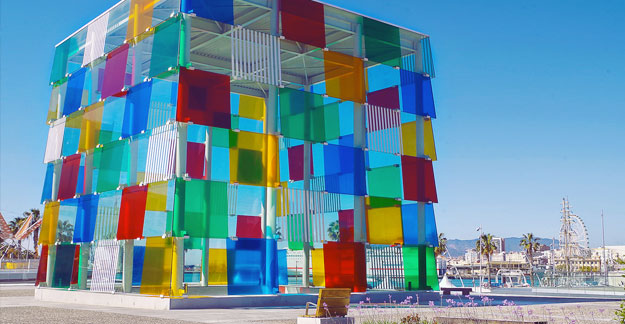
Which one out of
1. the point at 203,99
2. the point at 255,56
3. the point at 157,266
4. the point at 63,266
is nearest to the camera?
the point at 157,266

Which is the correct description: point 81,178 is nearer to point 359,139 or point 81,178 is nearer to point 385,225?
point 359,139

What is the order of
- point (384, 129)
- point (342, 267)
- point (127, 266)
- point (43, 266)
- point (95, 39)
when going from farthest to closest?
point (43, 266)
point (95, 39)
point (384, 129)
point (342, 267)
point (127, 266)

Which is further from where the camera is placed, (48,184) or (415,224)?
(48,184)

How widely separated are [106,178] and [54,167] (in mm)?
6238

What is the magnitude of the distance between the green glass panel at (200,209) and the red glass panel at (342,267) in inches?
194

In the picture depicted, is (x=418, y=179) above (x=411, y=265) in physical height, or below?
above

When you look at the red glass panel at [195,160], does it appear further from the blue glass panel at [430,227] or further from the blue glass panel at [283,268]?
the blue glass panel at [430,227]

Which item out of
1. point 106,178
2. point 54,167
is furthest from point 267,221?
point 54,167

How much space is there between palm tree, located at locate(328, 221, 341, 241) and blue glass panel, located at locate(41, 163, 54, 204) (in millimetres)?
14306

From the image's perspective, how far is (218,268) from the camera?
23.2m

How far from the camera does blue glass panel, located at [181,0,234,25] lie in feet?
72.2

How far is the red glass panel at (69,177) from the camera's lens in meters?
28.4

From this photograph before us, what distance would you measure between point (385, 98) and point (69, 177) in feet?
48.6

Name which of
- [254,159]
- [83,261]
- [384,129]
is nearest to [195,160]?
[254,159]
